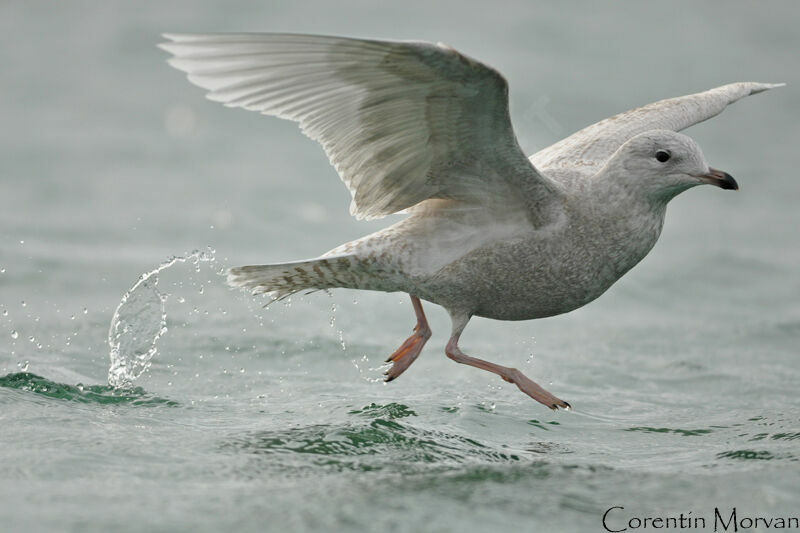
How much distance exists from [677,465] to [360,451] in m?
1.56

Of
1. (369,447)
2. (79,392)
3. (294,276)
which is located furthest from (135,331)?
(369,447)

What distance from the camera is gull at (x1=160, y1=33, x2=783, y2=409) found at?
5145mm

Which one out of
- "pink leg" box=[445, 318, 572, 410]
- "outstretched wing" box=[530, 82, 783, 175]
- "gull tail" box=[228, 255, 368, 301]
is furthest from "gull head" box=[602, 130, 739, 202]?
"gull tail" box=[228, 255, 368, 301]

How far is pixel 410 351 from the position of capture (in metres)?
6.46

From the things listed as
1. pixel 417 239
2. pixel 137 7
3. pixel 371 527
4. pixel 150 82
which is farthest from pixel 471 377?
pixel 137 7

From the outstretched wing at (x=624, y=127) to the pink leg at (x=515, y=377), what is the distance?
3.61ft

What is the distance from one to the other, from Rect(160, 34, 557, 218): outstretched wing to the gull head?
1.31 ft

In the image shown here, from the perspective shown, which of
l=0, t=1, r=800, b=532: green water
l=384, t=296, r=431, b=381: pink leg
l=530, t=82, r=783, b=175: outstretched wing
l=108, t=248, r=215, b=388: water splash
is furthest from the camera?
l=108, t=248, r=215, b=388: water splash

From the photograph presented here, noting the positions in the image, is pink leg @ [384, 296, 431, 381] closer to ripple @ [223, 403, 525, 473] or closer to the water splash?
ripple @ [223, 403, 525, 473]

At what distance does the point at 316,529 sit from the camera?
13.9 feet

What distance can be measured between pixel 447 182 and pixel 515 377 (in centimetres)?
111

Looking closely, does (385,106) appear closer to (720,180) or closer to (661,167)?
(661,167)

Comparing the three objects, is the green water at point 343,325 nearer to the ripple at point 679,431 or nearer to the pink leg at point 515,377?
the ripple at point 679,431

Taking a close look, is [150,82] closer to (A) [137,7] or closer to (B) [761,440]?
(A) [137,7]
